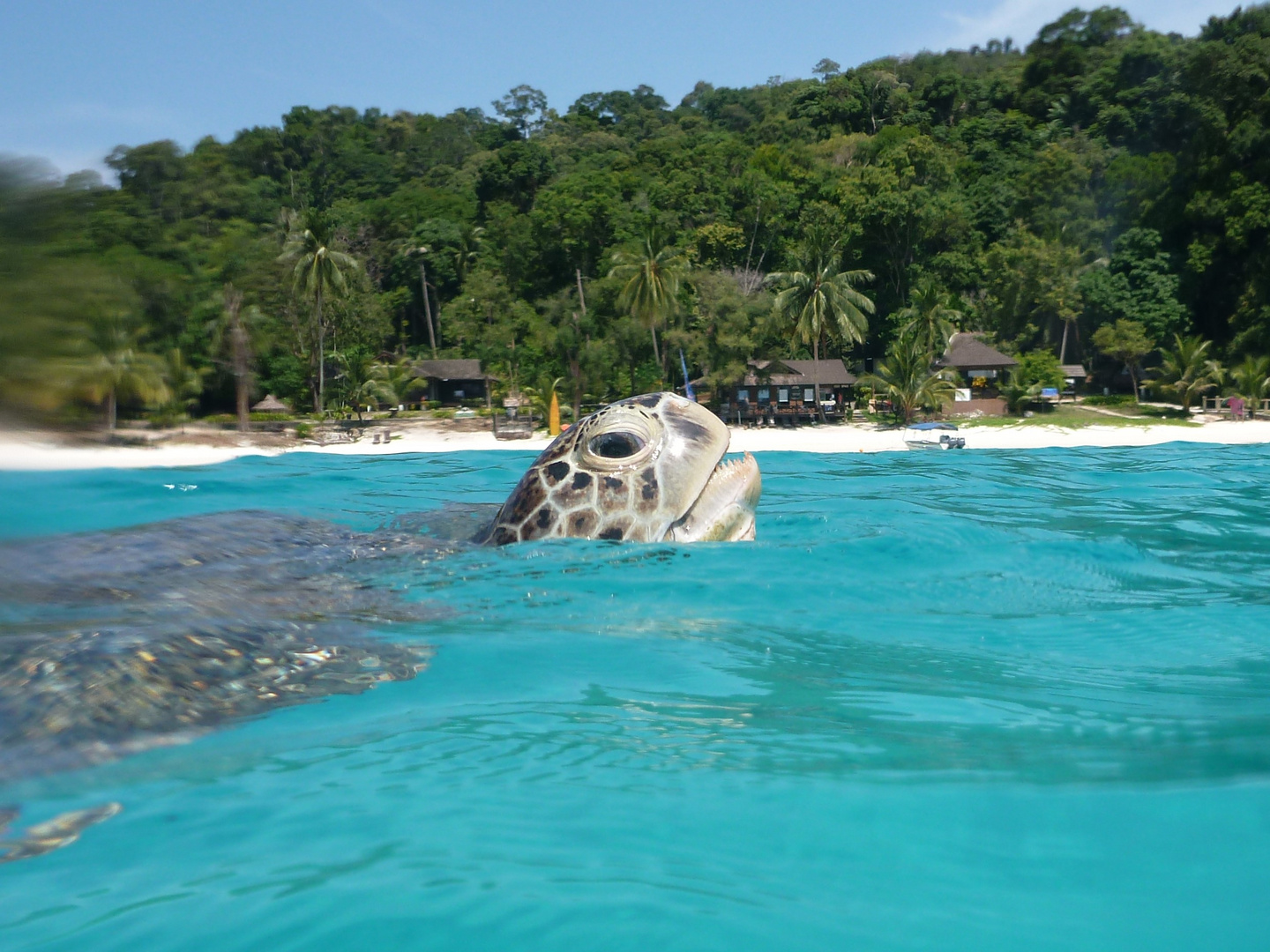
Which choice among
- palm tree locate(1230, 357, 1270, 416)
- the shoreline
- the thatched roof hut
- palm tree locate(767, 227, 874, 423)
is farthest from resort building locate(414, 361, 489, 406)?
palm tree locate(1230, 357, 1270, 416)

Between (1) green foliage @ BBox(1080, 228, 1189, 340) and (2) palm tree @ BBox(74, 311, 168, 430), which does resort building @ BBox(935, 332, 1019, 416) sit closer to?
(1) green foliage @ BBox(1080, 228, 1189, 340)

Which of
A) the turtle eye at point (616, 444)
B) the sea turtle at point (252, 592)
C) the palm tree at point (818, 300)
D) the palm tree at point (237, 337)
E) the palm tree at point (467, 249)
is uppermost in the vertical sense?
the palm tree at point (467, 249)

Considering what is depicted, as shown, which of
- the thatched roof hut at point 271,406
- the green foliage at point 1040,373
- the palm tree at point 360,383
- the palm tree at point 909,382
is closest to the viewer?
the palm tree at point 909,382

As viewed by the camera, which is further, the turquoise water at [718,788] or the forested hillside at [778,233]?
the forested hillside at [778,233]

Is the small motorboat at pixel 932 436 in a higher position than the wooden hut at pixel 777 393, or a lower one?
lower

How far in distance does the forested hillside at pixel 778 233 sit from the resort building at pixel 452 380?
348cm

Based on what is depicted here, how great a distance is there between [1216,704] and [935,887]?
6.23ft

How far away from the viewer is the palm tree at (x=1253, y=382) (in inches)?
1436

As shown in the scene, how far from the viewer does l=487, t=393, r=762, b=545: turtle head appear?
18.0ft

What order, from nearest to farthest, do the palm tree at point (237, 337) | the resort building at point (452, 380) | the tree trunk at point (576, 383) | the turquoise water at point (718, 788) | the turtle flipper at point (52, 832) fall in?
1. the turquoise water at point (718, 788)
2. the turtle flipper at point (52, 832)
3. the palm tree at point (237, 337)
4. the tree trunk at point (576, 383)
5. the resort building at point (452, 380)

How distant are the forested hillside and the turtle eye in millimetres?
8685

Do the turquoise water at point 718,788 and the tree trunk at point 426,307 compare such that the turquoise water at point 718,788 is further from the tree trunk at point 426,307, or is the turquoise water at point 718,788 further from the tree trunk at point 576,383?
the tree trunk at point 426,307

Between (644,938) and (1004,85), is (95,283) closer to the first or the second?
(644,938)

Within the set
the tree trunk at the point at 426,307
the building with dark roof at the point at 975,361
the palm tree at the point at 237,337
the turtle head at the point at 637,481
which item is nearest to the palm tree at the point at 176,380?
the palm tree at the point at 237,337
